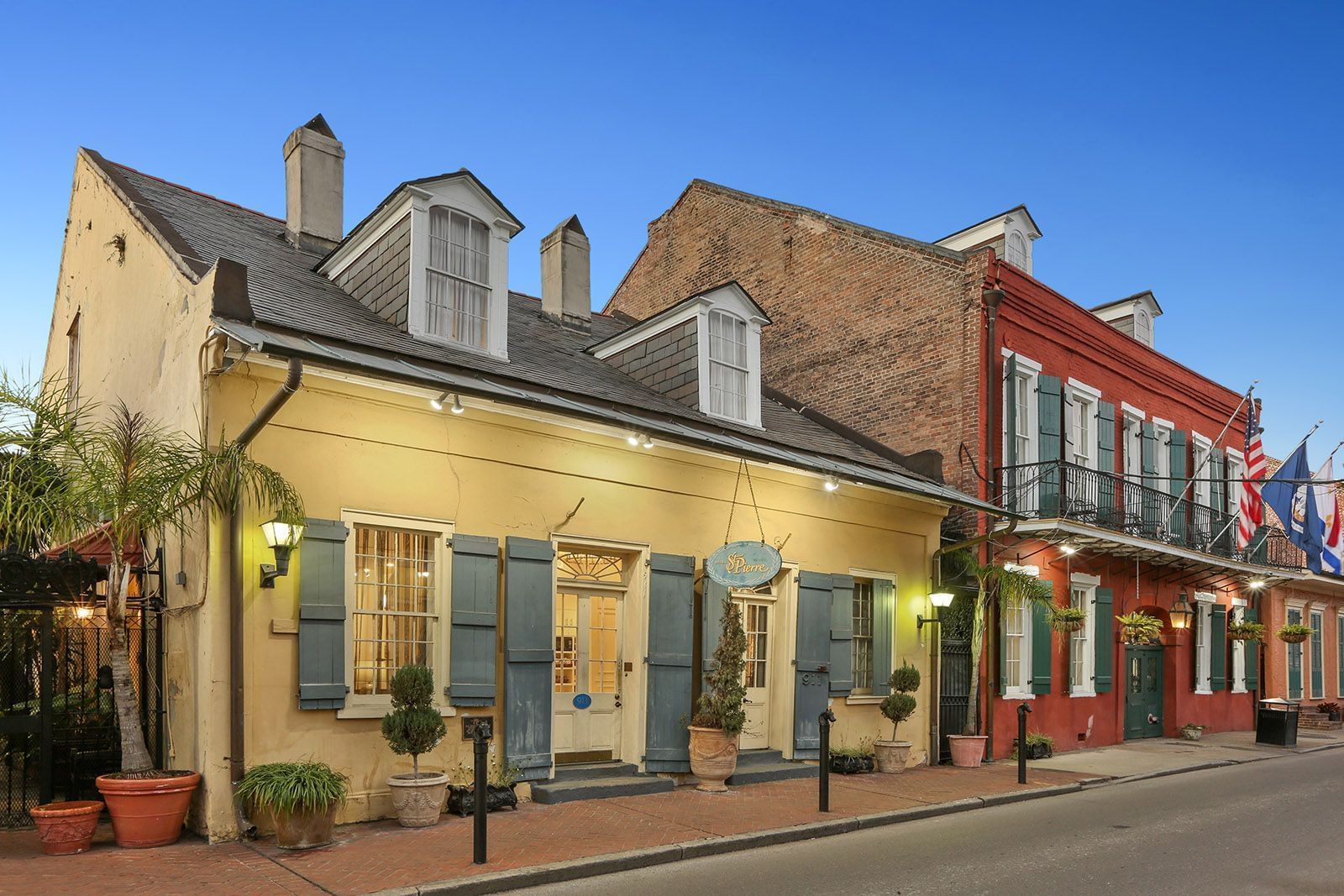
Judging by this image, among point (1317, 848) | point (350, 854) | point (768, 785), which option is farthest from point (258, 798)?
point (1317, 848)

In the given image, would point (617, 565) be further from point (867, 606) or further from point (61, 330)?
point (61, 330)

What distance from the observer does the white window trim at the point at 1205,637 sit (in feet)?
71.9

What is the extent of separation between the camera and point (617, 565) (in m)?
12.1

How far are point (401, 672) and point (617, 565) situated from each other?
3465mm

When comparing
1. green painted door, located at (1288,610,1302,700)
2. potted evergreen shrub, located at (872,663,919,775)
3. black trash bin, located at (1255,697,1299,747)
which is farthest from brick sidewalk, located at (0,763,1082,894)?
green painted door, located at (1288,610,1302,700)

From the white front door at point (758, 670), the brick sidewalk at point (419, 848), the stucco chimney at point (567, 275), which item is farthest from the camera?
the stucco chimney at point (567, 275)

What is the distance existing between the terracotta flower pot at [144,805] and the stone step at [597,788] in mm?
3384

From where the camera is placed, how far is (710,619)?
1240cm

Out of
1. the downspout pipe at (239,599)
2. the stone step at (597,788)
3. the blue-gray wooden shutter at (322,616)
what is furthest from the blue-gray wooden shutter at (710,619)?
the downspout pipe at (239,599)

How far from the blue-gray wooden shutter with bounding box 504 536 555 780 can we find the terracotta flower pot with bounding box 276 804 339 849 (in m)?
2.31

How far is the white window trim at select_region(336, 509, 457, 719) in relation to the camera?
372 inches

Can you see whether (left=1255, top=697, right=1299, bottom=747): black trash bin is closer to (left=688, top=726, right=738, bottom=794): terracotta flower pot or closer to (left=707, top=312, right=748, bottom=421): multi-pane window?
(left=707, top=312, right=748, bottom=421): multi-pane window

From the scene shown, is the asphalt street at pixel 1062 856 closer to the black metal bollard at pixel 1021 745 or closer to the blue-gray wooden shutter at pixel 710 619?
the black metal bollard at pixel 1021 745

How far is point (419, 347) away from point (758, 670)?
585cm
